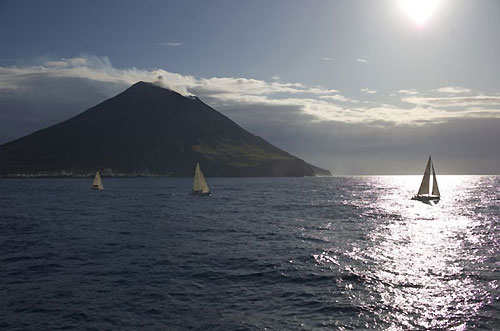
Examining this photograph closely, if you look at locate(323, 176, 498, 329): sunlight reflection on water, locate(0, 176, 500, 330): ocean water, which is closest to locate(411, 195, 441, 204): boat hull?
locate(0, 176, 500, 330): ocean water

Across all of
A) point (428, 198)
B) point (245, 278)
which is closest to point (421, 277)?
point (245, 278)

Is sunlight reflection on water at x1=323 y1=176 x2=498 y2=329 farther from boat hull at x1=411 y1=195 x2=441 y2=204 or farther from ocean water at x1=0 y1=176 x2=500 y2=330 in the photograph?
boat hull at x1=411 y1=195 x2=441 y2=204

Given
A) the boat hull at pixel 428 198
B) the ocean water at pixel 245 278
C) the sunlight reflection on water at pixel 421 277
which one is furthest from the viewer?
the boat hull at pixel 428 198

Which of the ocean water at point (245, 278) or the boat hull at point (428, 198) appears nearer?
the ocean water at point (245, 278)

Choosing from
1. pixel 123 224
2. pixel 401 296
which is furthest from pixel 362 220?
pixel 401 296

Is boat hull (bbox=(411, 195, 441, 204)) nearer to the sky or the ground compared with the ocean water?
nearer to the sky

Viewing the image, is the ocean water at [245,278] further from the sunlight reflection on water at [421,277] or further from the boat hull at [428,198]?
the boat hull at [428,198]

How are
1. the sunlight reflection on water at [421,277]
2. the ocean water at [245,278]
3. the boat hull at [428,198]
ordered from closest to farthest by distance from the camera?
the ocean water at [245,278] → the sunlight reflection on water at [421,277] → the boat hull at [428,198]

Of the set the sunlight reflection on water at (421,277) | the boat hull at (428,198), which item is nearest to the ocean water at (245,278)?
the sunlight reflection on water at (421,277)

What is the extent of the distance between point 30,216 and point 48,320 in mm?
53210

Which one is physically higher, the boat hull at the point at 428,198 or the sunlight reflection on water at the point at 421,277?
the boat hull at the point at 428,198

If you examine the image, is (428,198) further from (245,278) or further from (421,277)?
(245,278)

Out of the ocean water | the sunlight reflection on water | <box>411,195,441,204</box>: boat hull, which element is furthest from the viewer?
<box>411,195,441,204</box>: boat hull

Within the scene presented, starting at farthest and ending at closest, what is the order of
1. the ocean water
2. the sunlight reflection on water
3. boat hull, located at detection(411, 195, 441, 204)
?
1. boat hull, located at detection(411, 195, 441, 204)
2. the sunlight reflection on water
3. the ocean water
